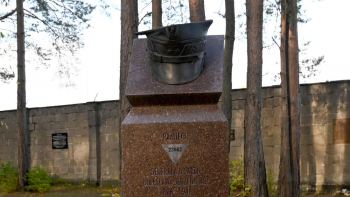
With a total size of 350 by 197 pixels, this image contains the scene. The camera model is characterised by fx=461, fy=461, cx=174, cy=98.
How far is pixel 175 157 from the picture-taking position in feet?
12.8

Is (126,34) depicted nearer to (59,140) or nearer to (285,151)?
(285,151)

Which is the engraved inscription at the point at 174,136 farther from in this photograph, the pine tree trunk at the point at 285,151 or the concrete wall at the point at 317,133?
the concrete wall at the point at 317,133

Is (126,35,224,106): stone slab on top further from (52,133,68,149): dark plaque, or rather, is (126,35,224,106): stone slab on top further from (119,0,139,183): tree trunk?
(52,133,68,149): dark plaque

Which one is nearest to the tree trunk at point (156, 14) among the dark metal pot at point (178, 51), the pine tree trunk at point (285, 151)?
the pine tree trunk at point (285, 151)

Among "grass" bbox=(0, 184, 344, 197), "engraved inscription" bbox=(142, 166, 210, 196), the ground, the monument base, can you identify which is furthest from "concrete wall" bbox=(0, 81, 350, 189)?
"engraved inscription" bbox=(142, 166, 210, 196)

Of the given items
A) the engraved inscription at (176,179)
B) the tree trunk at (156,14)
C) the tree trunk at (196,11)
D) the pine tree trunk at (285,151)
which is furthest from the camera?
the pine tree trunk at (285,151)

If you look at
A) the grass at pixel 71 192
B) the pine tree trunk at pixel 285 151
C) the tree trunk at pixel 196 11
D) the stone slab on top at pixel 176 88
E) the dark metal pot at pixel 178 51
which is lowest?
the grass at pixel 71 192

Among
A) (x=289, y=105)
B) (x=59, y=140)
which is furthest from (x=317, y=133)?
(x=59, y=140)

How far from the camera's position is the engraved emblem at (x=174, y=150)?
390 cm

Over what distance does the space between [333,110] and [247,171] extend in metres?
2.61

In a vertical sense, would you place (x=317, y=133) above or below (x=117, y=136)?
above

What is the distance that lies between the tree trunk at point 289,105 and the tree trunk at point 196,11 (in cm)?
300

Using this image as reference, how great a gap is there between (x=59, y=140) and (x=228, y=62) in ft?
20.5

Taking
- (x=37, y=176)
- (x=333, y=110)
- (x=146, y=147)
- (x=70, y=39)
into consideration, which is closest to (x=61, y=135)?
(x=37, y=176)
